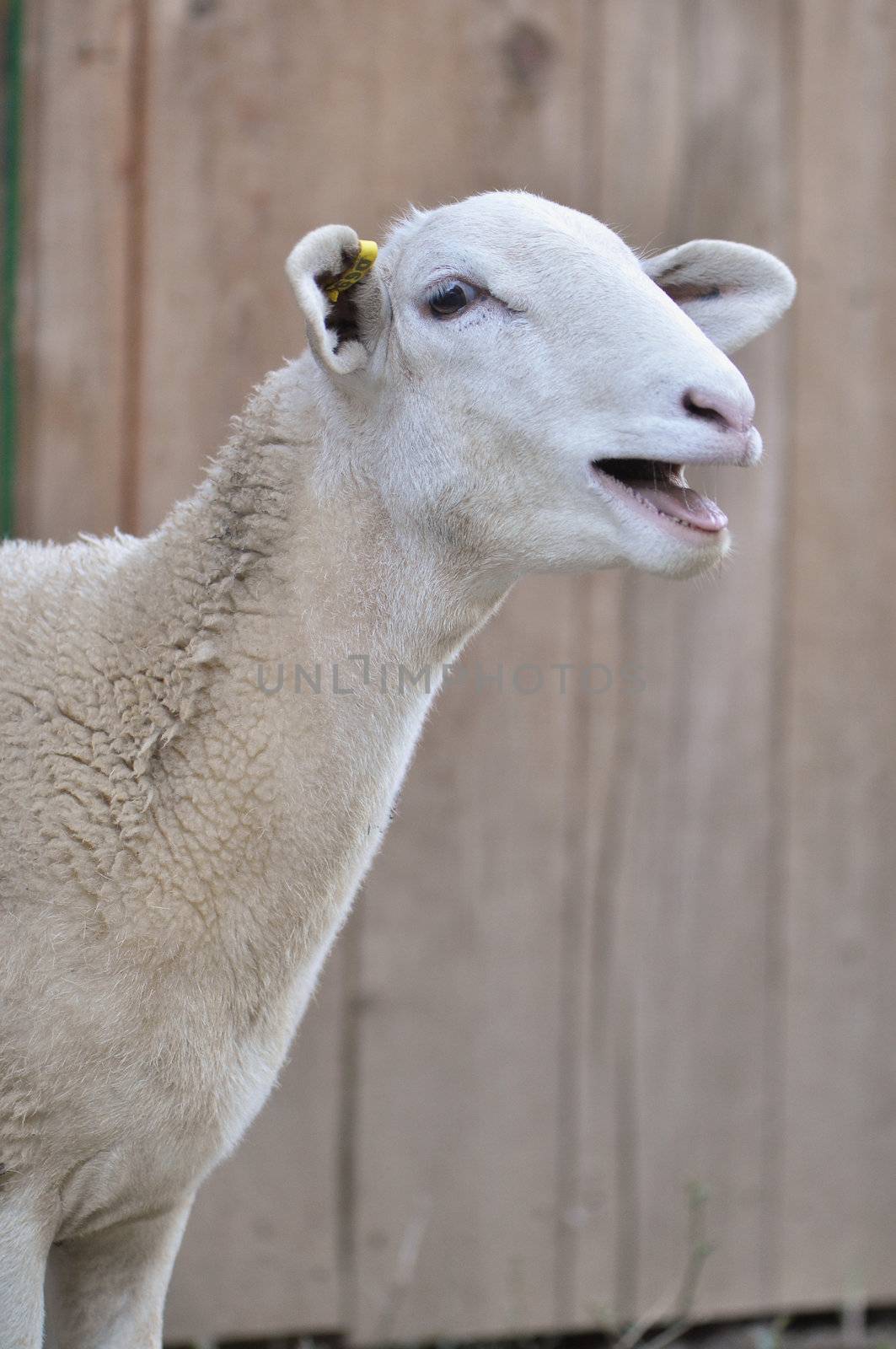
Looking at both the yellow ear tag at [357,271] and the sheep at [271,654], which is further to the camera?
the yellow ear tag at [357,271]

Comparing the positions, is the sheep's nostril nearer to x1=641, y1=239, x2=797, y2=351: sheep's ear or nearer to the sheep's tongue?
the sheep's tongue

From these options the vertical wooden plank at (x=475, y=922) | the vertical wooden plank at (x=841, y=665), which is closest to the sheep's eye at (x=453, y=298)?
the vertical wooden plank at (x=475, y=922)

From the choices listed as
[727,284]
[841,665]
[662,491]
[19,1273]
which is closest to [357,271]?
[662,491]

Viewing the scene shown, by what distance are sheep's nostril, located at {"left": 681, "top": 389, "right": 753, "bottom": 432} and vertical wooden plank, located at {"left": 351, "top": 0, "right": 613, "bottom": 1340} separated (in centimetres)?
153

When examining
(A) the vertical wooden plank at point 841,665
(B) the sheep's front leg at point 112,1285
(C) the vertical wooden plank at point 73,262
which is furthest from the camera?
(A) the vertical wooden plank at point 841,665

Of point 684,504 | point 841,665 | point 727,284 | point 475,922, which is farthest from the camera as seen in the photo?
point 841,665

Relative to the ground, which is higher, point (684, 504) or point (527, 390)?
point (527, 390)

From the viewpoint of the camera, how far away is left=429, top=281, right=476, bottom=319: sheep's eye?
2.06m

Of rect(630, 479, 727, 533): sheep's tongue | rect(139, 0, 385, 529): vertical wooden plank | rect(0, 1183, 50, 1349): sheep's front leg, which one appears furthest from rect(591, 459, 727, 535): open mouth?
rect(139, 0, 385, 529): vertical wooden plank

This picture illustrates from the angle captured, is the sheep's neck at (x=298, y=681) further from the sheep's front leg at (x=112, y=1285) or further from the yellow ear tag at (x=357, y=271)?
the sheep's front leg at (x=112, y=1285)

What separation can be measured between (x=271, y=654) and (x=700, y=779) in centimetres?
174

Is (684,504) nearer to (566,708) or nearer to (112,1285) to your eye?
(112,1285)

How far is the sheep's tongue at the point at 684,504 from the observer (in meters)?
1.93

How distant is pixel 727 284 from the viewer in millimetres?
2414
